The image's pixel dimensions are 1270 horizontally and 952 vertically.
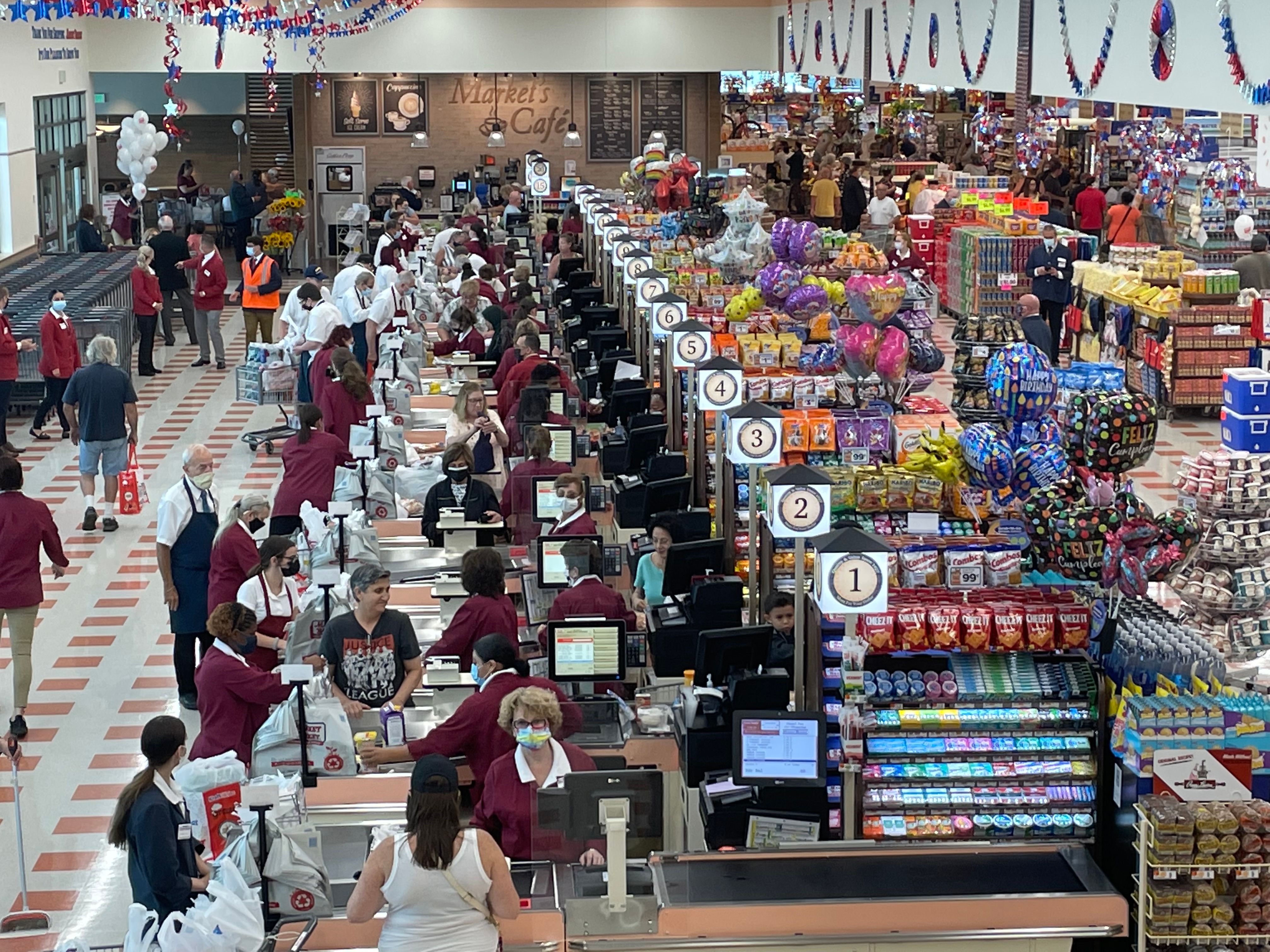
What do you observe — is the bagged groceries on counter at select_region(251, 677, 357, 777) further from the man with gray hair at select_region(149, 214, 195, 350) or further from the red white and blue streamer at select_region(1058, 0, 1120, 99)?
the man with gray hair at select_region(149, 214, 195, 350)

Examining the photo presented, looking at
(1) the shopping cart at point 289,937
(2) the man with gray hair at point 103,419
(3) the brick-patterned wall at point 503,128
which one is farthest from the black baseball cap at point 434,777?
(3) the brick-patterned wall at point 503,128

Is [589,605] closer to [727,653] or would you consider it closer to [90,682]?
[727,653]

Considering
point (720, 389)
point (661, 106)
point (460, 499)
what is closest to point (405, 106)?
point (661, 106)

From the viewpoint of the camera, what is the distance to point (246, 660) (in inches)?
324

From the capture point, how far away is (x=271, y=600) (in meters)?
8.25

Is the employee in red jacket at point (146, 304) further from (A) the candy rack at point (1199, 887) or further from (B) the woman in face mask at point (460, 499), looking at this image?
(A) the candy rack at point (1199, 887)

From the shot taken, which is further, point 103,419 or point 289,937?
point 103,419

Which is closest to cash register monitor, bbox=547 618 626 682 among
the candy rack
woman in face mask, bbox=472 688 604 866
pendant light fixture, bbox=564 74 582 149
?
woman in face mask, bbox=472 688 604 866

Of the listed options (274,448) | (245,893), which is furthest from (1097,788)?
(274,448)

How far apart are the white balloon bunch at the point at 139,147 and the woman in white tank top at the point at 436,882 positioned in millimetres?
20124

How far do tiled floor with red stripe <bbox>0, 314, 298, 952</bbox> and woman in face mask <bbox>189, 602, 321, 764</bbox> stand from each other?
773 mm

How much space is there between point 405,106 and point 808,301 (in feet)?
57.9

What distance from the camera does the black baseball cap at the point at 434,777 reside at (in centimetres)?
503

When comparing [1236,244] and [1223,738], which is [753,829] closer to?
[1223,738]
